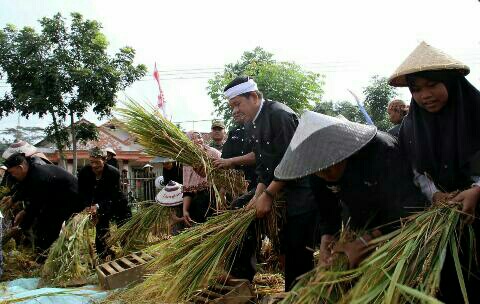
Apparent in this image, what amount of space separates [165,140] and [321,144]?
1.91 meters

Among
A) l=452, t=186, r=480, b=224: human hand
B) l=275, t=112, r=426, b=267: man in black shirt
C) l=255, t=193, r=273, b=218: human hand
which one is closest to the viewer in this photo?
l=452, t=186, r=480, b=224: human hand

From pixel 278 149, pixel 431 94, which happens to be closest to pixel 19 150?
pixel 278 149

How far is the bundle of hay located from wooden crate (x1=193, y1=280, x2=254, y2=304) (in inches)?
33.9

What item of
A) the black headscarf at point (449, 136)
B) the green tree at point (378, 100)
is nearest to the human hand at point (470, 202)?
the black headscarf at point (449, 136)

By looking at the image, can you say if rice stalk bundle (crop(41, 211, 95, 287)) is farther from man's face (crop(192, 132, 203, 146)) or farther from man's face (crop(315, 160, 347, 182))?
man's face (crop(315, 160, 347, 182))

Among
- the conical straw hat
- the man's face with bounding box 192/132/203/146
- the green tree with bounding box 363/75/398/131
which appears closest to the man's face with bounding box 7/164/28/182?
the man's face with bounding box 192/132/203/146

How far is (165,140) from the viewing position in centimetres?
354

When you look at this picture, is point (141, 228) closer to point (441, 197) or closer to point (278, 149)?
point (278, 149)

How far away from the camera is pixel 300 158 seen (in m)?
1.86

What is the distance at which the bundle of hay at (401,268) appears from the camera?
1534mm

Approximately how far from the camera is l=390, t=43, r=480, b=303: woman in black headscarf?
184 cm

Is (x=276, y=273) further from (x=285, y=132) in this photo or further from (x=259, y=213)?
(x=285, y=132)

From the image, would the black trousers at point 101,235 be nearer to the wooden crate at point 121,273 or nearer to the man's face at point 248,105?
the wooden crate at point 121,273

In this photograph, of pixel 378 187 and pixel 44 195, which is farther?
pixel 44 195
